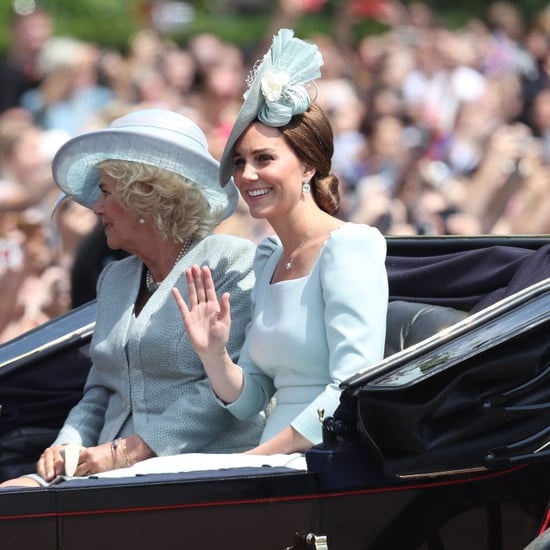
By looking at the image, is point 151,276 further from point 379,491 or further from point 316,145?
point 379,491

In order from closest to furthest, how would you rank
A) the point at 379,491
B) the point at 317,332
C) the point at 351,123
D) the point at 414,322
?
the point at 379,491, the point at 317,332, the point at 414,322, the point at 351,123

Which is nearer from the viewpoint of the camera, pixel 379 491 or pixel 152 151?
pixel 379 491

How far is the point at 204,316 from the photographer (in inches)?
133

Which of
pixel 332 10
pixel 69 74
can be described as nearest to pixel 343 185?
pixel 69 74

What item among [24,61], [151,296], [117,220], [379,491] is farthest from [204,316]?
[24,61]

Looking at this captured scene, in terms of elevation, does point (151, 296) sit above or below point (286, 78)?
below

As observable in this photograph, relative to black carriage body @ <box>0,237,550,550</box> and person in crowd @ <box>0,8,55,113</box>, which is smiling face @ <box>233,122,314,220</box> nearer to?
black carriage body @ <box>0,237,550,550</box>

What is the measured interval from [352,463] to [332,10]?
1399 cm

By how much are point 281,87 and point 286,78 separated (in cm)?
6

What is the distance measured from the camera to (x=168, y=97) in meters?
8.64

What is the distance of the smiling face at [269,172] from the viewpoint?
11.3 feet

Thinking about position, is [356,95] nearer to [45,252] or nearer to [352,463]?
[45,252]

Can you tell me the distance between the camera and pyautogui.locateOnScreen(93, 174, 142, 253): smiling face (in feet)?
12.5

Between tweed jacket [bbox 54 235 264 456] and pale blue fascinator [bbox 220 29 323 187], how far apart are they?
1.15 feet
